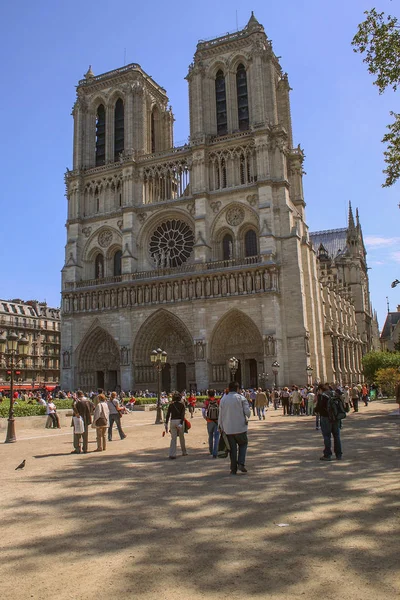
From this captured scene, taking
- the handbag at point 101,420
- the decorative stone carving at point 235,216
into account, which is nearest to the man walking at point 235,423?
the handbag at point 101,420

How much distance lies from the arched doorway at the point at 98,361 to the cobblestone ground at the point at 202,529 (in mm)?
32990

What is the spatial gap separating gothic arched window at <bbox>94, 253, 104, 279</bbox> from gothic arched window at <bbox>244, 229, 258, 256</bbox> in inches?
534

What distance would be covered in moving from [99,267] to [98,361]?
8.55 m

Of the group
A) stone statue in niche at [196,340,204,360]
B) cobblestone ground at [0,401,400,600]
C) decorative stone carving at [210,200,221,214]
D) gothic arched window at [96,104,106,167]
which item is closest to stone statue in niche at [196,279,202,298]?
stone statue in niche at [196,340,204,360]

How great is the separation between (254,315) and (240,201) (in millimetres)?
9294

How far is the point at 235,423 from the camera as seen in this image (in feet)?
28.7

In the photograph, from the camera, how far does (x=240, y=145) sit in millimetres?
40625

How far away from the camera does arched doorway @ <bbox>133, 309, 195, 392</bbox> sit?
40.8m

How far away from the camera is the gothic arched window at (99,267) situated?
45869 mm

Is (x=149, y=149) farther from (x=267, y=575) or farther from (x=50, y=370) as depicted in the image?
(x=267, y=575)

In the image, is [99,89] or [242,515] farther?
[99,89]

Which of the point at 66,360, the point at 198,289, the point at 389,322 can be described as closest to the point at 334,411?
the point at 198,289

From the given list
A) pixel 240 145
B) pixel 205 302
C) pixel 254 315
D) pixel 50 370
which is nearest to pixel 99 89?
pixel 240 145

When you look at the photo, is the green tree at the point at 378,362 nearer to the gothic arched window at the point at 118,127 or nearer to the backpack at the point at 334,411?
the backpack at the point at 334,411
